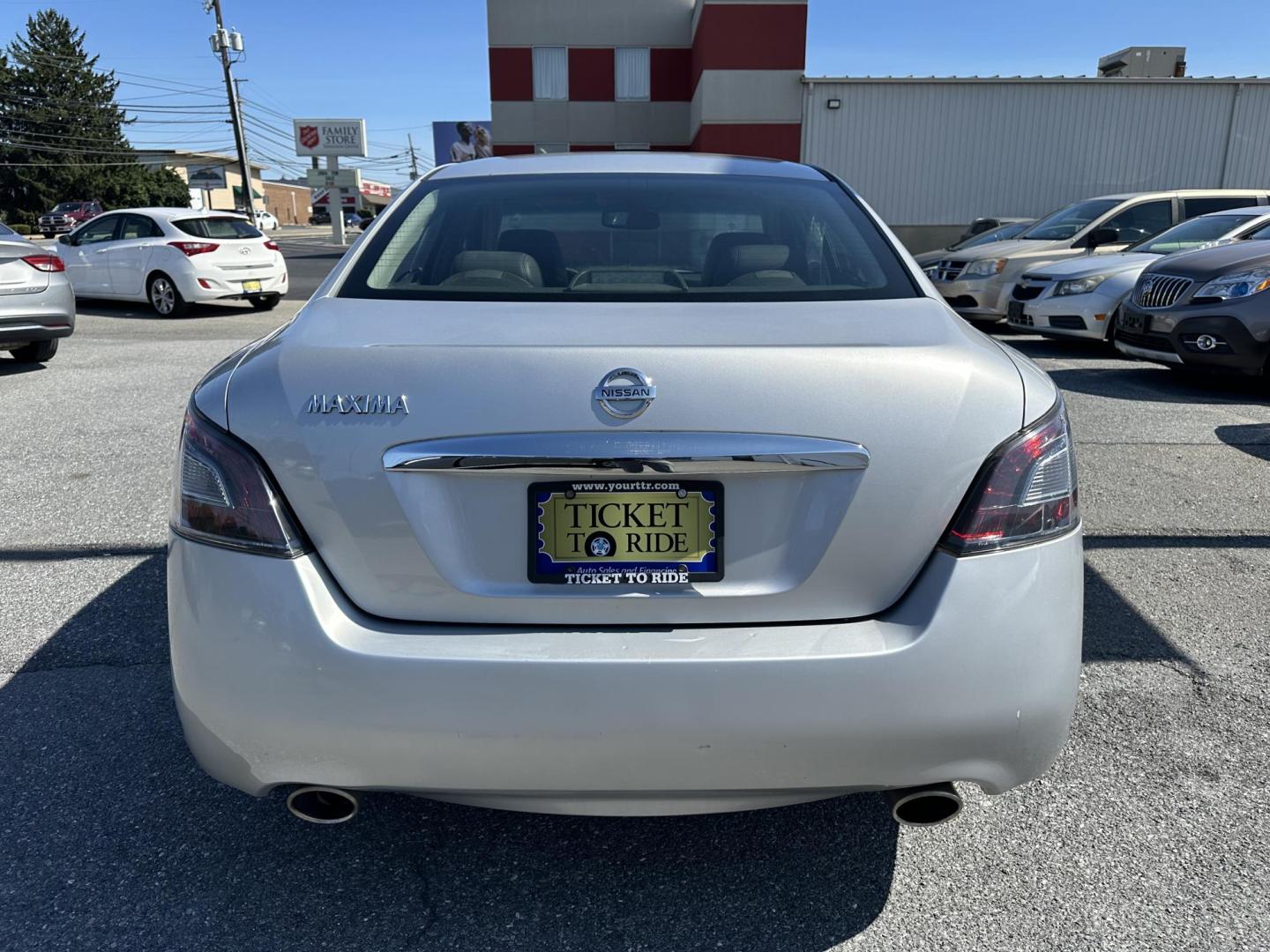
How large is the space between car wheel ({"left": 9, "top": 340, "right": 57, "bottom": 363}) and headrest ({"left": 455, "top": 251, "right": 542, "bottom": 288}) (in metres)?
8.05

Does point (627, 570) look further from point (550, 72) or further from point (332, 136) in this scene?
point (332, 136)

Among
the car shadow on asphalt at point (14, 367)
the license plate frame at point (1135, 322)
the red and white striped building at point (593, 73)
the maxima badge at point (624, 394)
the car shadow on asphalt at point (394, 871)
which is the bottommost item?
the car shadow on asphalt at point (394, 871)

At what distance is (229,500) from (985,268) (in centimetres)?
1145

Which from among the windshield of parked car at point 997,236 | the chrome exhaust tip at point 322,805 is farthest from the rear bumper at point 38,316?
the windshield of parked car at point 997,236

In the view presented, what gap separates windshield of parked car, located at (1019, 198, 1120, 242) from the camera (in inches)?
466

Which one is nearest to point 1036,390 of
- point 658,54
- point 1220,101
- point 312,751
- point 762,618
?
point 762,618

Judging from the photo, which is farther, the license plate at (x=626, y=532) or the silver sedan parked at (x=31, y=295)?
the silver sedan parked at (x=31, y=295)

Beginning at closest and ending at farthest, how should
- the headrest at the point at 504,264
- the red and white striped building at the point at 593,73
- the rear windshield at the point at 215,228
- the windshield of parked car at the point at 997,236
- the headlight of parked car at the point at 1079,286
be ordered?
the headrest at the point at 504,264
the headlight of parked car at the point at 1079,286
the rear windshield at the point at 215,228
the windshield of parked car at the point at 997,236
the red and white striped building at the point at 593,73

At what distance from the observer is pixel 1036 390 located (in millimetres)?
1878

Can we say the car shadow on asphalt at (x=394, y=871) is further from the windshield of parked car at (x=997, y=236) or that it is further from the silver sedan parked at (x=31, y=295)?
the windshield of parked car at (x=997, y=236)

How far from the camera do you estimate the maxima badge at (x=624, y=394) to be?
5.60ft

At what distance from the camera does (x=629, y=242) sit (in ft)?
8.85

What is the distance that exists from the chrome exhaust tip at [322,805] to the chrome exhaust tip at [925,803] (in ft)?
3.43

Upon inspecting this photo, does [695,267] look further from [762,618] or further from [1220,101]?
[1220,101]
